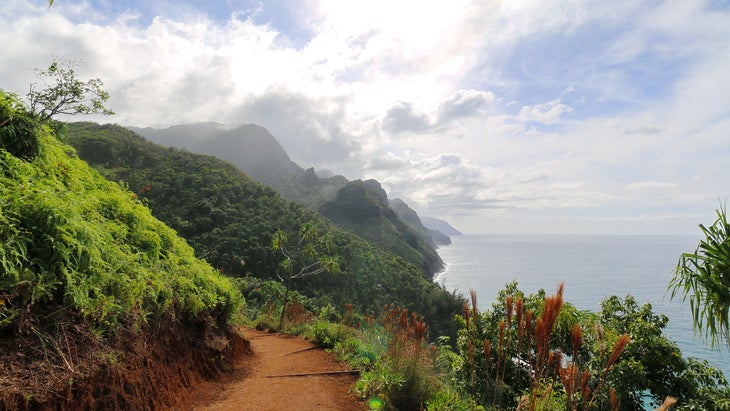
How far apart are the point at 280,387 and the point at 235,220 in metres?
31.5

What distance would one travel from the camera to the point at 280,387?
18.6ft

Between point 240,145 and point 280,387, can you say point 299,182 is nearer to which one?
point 240,145

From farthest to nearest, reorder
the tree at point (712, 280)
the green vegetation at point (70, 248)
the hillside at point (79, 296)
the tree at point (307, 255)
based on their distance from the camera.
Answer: the tree at point (307, 255)
the tree at point (712, 280)
the green vegetation at point (70, 248)
the hillside at point (79, 296)

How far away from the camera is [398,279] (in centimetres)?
4359

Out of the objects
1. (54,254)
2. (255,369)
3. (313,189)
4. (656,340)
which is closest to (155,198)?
(255,369)

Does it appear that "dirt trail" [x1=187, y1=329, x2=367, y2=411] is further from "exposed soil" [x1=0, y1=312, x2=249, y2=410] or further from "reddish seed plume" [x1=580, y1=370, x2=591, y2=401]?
"reddish seed plume" [x1=580, y1=370, x2=591, y2=401]

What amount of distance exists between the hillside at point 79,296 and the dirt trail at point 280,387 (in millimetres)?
452

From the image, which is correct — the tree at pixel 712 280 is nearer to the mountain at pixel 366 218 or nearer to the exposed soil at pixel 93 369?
the exposed soil at pixel 93 369

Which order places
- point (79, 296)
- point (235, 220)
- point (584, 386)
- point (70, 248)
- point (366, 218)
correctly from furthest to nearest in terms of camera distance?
point (366, 218) < point (235, 220) < point (70, 248) < point (79, 296) < point (584, 386)

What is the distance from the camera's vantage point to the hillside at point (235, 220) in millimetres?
31953

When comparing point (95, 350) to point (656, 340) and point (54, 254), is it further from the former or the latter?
point (656, 340)

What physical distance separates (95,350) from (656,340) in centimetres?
712

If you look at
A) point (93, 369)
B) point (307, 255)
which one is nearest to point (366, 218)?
point (307, 255)

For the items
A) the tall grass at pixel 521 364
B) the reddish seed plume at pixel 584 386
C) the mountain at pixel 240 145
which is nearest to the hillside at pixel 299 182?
the mountain at pixel 240 145
